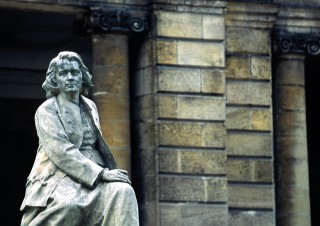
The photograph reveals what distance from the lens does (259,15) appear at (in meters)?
34.9

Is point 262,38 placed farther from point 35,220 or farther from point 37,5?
point 35,220

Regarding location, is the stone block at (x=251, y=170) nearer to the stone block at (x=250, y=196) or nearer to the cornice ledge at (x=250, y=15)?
the stone block at (x=250, y=196)

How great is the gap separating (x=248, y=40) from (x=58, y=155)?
16405 millimetres

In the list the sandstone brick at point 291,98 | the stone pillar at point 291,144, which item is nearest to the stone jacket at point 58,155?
the stone pillar at point 291,144

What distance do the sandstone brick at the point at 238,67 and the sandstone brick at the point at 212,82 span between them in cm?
100

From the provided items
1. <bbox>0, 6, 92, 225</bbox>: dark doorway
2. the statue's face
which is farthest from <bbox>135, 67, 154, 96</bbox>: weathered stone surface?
the statue's face

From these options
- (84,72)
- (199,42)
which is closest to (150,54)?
(199,42)

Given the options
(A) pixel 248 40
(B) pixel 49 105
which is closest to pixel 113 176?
(B) pixel 49 105

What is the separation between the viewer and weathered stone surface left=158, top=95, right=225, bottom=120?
3319 centimetres

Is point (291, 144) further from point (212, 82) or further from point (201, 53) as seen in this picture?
point (201, 53)

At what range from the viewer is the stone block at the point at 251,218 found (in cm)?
3416

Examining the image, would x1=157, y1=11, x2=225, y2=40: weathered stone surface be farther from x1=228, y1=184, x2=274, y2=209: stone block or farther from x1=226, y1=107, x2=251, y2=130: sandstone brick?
x1=228, y1=184, x2=274, y2=209: stone block

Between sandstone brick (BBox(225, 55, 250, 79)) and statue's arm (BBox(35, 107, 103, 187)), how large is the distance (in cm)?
1584

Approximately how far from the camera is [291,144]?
35.9 meters
